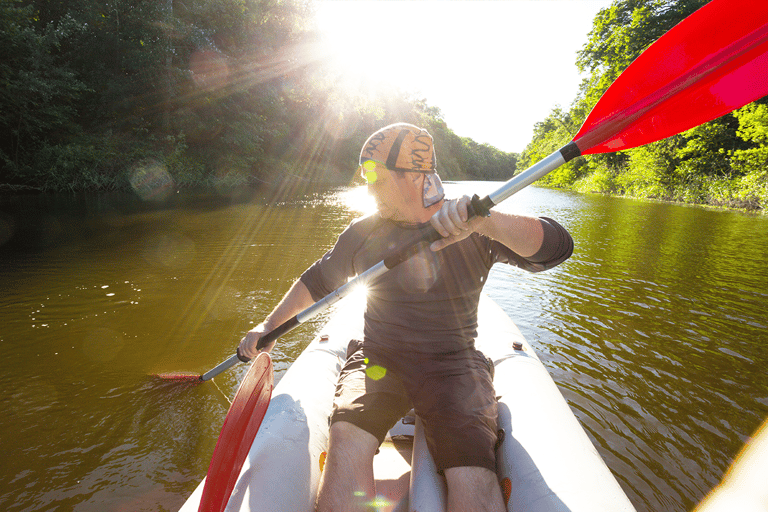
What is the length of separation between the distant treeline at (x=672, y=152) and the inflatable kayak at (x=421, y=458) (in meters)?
18.3

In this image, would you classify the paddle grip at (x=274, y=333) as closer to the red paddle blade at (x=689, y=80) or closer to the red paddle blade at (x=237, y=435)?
the red paddle blade at (x=237, y=435)

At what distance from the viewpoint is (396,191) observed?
1.72 metres

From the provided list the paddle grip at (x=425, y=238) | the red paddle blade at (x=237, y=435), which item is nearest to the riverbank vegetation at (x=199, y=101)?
the red paddle blade at (x=237, y=435)

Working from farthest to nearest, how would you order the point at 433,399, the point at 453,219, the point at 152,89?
the point at 152,89, the point at 433,399, the point at 453,219

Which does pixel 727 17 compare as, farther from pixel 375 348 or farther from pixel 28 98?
pixel 28 98

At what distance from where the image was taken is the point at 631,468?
2.38m

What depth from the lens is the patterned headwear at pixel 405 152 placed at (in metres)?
1.66

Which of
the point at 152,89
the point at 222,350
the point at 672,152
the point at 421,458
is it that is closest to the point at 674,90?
the point at 421,458

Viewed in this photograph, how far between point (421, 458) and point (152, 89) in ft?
76.5

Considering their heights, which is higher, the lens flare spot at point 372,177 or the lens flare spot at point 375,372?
the lens flare spot at point 372,177

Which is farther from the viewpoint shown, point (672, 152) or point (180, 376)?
point (672, 152)

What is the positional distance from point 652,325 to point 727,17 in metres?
3.69

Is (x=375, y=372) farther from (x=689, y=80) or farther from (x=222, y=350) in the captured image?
(x=222, y=350)

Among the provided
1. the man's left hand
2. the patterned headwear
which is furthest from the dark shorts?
the patterned headwear
